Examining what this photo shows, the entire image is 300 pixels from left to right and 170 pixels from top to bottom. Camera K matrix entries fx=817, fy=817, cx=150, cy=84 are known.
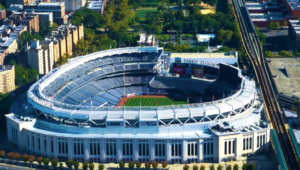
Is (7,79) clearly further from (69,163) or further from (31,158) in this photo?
(69,163)

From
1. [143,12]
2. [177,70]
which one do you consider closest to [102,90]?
[177,70]

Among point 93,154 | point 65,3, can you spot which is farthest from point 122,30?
point 93,154

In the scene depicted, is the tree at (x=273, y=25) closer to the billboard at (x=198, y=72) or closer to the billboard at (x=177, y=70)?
the billboard at (x=198, y=72)

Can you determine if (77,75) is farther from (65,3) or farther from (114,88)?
(65,3)

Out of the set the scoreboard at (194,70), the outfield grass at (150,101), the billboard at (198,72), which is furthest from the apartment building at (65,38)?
the billboard at (198,72)

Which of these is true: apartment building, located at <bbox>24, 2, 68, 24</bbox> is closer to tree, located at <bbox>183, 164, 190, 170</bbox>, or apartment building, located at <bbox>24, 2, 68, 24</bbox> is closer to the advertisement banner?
the advertisement banner
